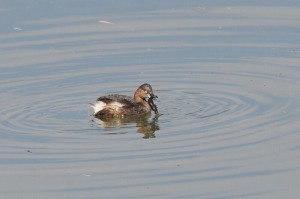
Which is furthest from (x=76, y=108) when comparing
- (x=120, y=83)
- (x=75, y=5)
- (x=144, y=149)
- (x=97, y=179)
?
(x=75, y=5)

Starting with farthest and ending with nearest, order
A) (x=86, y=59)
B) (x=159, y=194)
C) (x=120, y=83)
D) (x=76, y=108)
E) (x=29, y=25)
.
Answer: (x=29, y=25)
(x=86, y=59)
(x=120, y=83)
(x=76, y=108)
(x=159, y=194)

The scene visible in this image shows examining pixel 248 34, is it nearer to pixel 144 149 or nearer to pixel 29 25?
pixel 29 25

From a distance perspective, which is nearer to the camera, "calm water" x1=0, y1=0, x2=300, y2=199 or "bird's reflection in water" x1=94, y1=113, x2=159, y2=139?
"calm water" x1=0, y1=0, x2=300, y2=199

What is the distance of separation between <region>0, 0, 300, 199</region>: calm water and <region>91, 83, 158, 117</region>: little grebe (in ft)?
0.69

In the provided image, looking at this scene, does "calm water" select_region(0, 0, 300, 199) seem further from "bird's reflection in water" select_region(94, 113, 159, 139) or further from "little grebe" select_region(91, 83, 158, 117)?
"little grebe" select_region(91, 83, 158, 117)

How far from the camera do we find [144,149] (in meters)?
12.7

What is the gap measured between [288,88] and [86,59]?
342 centimetres

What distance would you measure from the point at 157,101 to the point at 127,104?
21.4 inches

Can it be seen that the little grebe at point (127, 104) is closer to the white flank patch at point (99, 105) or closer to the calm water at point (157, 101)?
the white flank patch at point (99, 105)

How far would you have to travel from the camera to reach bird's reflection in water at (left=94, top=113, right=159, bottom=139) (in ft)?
45.6

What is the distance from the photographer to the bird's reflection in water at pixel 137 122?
45.6 feet

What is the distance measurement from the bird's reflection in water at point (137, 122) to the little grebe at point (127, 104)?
0.08 metres

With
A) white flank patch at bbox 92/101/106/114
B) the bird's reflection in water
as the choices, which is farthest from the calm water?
white flank patch at bbox 92/101/106/114

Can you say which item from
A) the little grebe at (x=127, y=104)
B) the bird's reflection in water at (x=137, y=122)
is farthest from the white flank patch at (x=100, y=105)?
the bird's reflection in water at (x=137, y=122)
